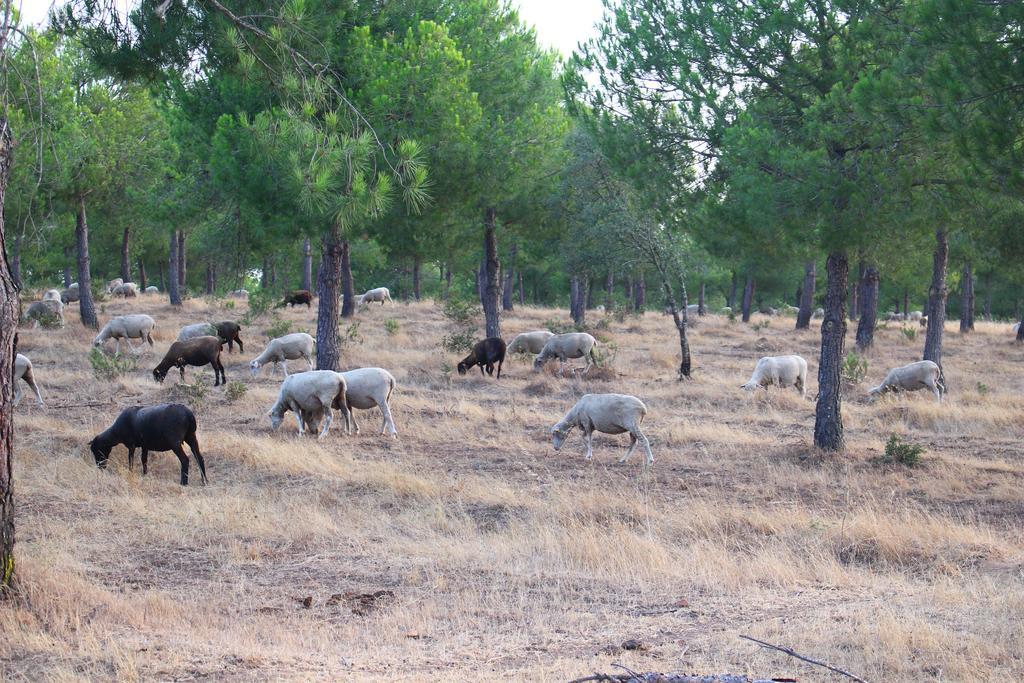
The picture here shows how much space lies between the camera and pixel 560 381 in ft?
73.1

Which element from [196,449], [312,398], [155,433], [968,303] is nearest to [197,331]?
[312,398]

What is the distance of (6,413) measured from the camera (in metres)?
7.36

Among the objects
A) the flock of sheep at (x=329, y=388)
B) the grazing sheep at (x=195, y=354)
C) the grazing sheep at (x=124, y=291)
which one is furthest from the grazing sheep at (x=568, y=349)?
the grazing sheep at (x=124, y=291)

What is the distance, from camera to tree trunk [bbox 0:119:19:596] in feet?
24.1

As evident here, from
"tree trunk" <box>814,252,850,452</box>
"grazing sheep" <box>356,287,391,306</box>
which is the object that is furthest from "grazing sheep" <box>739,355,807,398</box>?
"grazing sheep" <box>356,287,391,306</box>

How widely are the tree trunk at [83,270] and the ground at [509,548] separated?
10.8m

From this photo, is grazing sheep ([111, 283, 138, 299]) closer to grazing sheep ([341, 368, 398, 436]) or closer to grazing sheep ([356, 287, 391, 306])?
grazing sheep ([356, 287, 391, 306])

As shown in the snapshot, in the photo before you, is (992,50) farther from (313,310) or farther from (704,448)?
(313,310)

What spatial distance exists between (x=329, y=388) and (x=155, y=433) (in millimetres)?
3405

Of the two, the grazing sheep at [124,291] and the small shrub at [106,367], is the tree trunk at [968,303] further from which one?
the grazing sheep at [124,291]

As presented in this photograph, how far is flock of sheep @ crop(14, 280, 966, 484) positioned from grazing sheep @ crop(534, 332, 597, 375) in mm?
26

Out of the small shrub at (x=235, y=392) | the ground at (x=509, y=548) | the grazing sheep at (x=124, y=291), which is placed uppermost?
the grazing sheep at (x=124, y=291)

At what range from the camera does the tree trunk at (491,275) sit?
2545 cm

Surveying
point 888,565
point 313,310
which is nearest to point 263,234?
point 888,565
